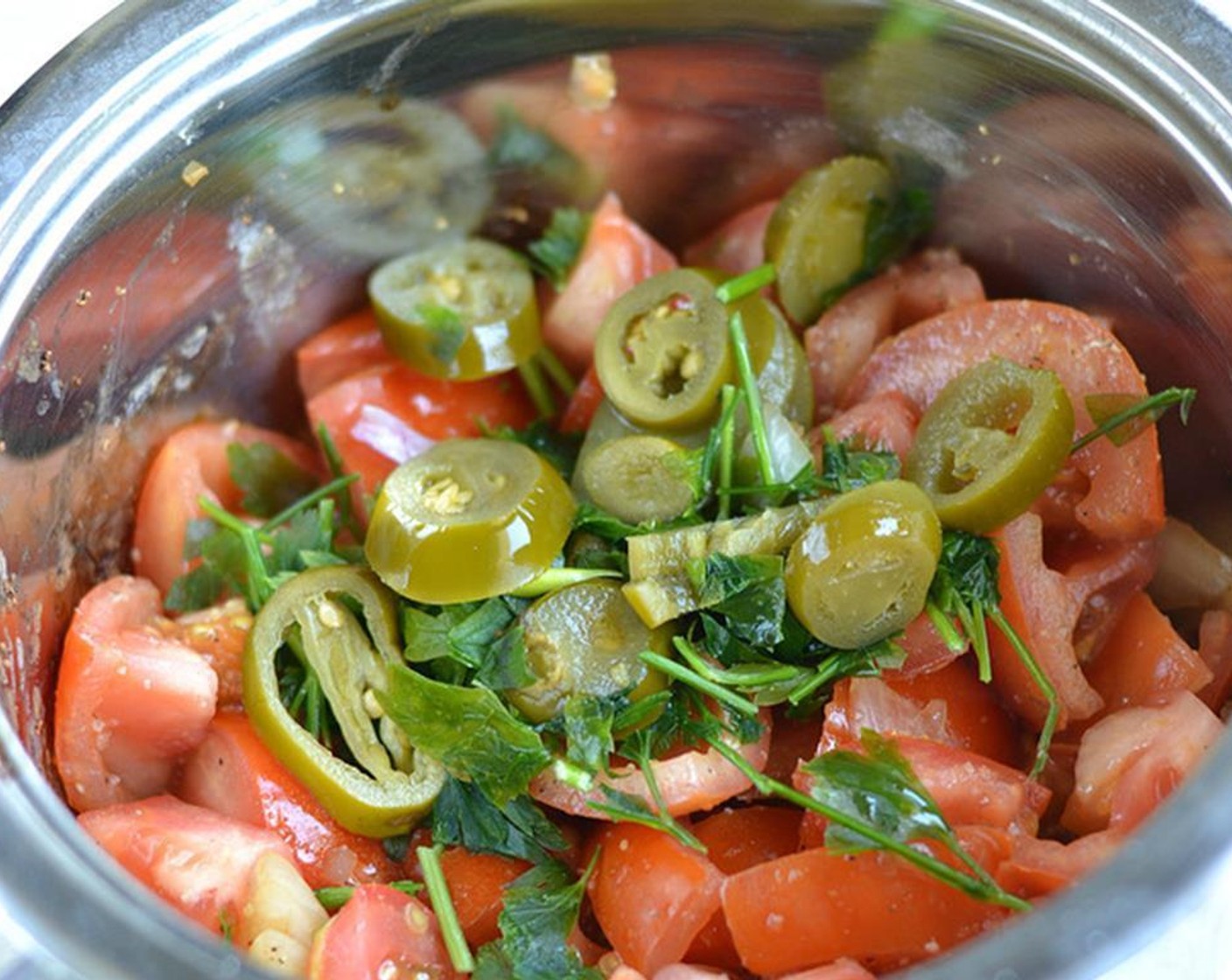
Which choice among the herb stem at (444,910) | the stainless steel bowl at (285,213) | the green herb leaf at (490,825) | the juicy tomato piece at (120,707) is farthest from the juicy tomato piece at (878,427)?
the juicy tomato piece at (120,707)

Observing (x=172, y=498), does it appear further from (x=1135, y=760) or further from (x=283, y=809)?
(x=1135, y=760)

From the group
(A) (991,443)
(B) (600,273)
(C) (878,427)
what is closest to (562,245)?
(B) (600,273)

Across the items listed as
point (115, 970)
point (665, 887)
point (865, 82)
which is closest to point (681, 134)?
point (865, 82)

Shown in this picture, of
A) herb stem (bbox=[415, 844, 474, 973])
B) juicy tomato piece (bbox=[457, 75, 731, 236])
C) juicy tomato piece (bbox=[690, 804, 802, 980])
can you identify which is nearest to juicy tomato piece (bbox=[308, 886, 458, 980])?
herb stem (bbox=[415, 844, 474, 973])

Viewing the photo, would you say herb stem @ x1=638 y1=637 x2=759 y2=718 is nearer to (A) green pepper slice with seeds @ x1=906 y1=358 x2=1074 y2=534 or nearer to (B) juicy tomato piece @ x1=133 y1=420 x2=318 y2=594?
(A) green pepper slice with seeds @ x1=906 y1=358 x2=1074 y2=534

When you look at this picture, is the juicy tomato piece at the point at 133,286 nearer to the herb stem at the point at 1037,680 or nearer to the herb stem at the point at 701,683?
the herb stem at the point at 701,683

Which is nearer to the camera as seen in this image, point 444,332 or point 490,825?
point 490,825
